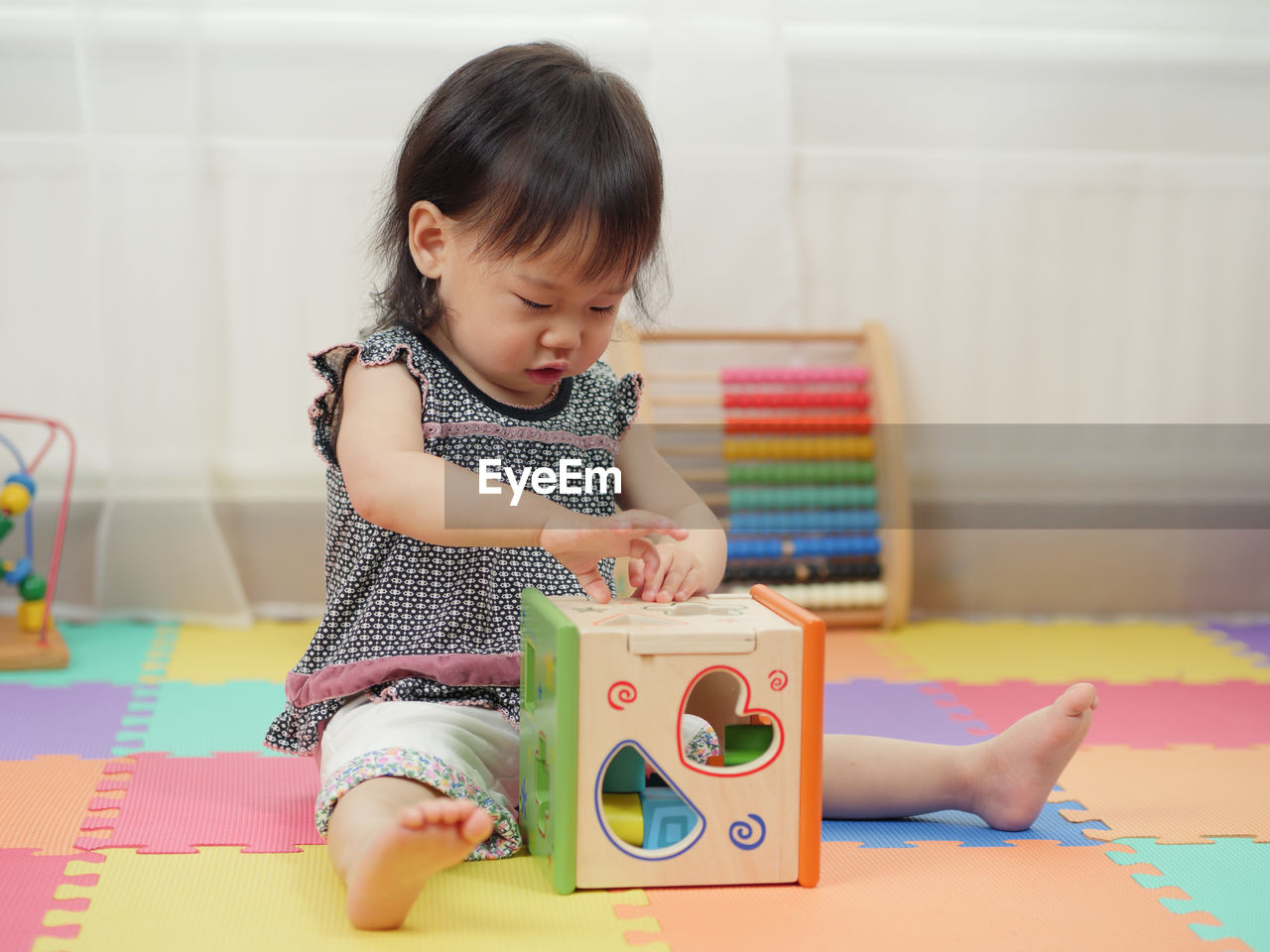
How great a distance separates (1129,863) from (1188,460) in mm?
1293

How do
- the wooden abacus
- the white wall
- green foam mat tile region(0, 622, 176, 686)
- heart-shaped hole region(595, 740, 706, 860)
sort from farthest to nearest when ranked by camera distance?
1. the wooden abacus
2. the white wall
3. green foam mat tile region(0, 622, 176, 686)
4. heart-shaped hole region(595, 740, 706, 860)

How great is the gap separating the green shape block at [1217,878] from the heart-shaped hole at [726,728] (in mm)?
271

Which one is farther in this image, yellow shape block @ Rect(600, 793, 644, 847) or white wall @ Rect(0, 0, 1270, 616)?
white wall @ Rect(0, 0, 1270, 616)

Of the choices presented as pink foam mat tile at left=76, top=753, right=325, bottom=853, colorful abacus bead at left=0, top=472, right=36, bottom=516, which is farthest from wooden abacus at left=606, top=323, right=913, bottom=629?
pink foam mat tile at left=76, top=753, right=325, bottom=853

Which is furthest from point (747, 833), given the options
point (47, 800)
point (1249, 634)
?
point (1249, 634)

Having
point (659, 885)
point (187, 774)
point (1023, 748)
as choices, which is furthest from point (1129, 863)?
point (187, 774)

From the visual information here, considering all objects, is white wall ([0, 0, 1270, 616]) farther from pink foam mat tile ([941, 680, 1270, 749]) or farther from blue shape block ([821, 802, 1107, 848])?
blue shape block ([821, 802, 1107, 848])

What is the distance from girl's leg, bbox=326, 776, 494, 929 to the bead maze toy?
92cm

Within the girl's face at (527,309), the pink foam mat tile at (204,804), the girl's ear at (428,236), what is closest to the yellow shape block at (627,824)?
the pink foam mat tile at (204,804)

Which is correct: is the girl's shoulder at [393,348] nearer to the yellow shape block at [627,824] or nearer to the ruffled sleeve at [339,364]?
the ruffled sleeve at [339,364]

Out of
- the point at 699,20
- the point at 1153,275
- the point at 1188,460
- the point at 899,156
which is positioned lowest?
Result: the point at 1188,460

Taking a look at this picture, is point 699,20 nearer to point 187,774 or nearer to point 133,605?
point 133,605

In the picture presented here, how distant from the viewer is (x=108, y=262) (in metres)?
1.80

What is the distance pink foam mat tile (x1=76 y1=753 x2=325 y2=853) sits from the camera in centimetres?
92
